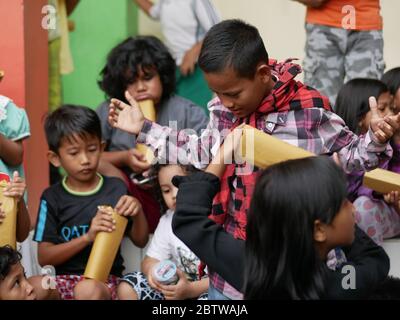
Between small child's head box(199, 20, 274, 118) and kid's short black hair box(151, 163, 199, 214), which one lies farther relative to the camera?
kid's short black hair box(151, 163, 199, 214)

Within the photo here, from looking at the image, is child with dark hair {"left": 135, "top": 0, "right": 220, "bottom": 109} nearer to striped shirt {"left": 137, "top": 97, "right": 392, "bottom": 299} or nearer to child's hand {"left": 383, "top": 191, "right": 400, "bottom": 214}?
child's hand {"left": 383, "top": 191, "right": 400, "bottom": 214}

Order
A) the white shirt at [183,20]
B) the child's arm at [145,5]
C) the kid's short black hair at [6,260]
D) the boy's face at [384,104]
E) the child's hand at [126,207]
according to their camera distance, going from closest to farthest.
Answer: the kid's short black hair at [6,260], the child's hand at [126,207], the boy's face at [384,104], the white shirt at [183,20], the child's arm at [145,5]

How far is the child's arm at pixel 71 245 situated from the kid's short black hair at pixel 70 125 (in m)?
0.41

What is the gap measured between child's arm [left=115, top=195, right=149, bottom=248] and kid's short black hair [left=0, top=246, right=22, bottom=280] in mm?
505

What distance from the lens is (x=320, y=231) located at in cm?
214

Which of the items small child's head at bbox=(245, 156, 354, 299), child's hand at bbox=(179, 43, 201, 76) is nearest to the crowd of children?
small child's head at bbox=(245, 156, 354, 299)

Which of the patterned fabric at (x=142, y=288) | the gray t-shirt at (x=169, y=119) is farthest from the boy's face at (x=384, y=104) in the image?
the patterned fabric at (x=142, y=288)

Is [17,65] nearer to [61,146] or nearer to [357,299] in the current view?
[61,146]

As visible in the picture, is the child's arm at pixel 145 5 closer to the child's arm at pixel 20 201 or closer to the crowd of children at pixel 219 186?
the crowd of children at pixel 219 186

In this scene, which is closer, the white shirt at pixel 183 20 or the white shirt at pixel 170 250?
the white shirt at pixel 170 250

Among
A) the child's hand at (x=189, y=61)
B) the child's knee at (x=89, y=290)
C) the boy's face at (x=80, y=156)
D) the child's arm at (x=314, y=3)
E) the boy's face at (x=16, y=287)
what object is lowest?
the child's knee at (x=89, y=290)

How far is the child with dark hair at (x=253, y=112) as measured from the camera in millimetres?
2596

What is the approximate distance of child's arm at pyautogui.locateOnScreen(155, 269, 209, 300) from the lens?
10.5 feet

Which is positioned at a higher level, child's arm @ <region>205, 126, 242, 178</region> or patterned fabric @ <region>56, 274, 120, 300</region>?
child's arm @ <region>205, 126, 242, 178</region>
